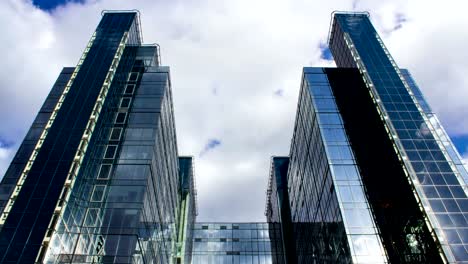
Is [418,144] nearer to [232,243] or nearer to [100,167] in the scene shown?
[100,167]

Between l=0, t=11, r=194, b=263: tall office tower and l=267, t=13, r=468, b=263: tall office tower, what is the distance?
2046 cm

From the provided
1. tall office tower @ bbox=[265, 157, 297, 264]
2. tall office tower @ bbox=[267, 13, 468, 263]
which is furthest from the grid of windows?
tall office tower @ bbox=[265, 157, 297, 264]

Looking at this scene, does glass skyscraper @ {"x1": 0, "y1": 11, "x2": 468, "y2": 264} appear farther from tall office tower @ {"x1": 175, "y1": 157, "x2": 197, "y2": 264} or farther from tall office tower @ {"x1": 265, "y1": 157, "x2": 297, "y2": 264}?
tall office tower @ {"x1": 265, "y1": 157, "x2": 297, "y2": 264}

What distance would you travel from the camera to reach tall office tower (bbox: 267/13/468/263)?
36.4m

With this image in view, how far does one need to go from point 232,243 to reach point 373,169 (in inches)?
1889

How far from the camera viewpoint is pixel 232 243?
273 ft

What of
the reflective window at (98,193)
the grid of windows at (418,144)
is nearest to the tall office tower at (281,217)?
the grid of windows at (418,144)

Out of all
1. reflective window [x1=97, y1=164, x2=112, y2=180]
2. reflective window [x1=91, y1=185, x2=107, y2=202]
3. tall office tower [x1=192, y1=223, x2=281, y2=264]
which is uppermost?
tall office tower [x1=192, y1=223, x2=281, y2=264]

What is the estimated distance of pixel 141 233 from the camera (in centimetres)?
3719

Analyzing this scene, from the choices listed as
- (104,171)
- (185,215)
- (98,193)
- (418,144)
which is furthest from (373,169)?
(185,215)

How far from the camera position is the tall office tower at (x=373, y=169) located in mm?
36375

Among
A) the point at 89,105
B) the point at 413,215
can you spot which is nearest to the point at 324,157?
the point at 413,215

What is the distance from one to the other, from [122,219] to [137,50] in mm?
28184

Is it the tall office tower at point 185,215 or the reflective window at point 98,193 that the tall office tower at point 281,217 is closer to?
the tall office tower at point 185,215
